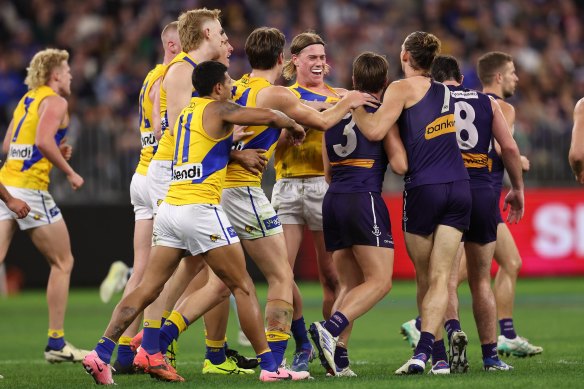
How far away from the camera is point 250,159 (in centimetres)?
925

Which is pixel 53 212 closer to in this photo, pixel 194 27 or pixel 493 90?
pixel 194 27

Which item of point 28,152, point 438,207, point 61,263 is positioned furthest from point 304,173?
point 28,152

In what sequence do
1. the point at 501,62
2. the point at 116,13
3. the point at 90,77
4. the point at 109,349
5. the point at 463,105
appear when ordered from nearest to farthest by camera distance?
1. the point at 109,349
2. the point at 463,105
3. the point at 501,62
4. the point at 90,77
5. the point at 116,13

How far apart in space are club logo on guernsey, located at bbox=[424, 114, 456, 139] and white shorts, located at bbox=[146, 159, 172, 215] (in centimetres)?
240

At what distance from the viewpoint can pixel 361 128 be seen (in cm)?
927

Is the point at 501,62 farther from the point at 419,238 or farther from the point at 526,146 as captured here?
the point at 526,146

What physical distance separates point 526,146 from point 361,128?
12.5 metres

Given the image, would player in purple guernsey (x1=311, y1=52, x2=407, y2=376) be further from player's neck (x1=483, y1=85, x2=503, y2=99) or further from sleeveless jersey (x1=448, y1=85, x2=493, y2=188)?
player's neck (x1=483, y1=85, x2=503, y2=99)

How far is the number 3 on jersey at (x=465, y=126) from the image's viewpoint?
9.45m

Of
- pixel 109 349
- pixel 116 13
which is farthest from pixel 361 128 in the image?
pixel 116 13

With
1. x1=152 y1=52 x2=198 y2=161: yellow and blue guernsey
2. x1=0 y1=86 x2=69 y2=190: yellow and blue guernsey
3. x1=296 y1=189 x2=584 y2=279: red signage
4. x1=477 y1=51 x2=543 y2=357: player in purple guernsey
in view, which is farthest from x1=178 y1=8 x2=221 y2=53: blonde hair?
x1=296 y1=189 x2=584 y2=279: red signage

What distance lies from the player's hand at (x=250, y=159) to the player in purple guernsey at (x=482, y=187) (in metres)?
1.64

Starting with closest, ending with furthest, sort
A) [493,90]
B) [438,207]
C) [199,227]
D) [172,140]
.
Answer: [199,227], [438,207], [172,140], [493,90]

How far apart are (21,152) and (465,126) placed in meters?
4.96
